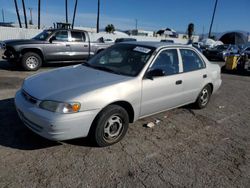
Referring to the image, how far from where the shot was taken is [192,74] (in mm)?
4516

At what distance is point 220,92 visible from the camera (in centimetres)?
727

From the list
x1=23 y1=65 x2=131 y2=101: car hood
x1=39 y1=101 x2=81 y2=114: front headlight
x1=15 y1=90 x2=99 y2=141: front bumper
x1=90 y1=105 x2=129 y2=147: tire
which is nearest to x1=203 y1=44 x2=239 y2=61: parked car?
x1=23 y1=65 x2=131 y2=101: car hood

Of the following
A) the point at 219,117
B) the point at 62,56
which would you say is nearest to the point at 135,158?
the point at 219,117

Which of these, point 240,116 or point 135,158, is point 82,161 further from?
point 240,116

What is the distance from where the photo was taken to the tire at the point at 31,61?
346 inches

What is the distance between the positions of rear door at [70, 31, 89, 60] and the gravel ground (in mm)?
5948

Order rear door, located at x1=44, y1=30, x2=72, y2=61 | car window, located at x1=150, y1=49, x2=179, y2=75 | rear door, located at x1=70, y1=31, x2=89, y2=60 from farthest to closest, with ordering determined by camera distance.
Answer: rear door, located at x1=70, y1=31, x2=89, y2=60 < rear door, located at x1=44, y1=30, x2=72, y2=61 < car window, located at x1=150, y1=49, x2=179, y2=75

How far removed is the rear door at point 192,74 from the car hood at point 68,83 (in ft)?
5.02

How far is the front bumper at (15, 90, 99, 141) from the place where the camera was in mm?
2777

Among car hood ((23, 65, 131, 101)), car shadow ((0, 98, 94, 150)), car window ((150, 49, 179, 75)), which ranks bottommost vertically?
car shadow ((0, 98, 94, 150))

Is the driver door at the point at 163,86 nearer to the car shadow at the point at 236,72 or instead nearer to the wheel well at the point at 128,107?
the wheel well at the point at 128,107

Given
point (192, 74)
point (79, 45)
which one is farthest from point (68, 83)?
point (79, 45)

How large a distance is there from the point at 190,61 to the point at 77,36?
687 cm

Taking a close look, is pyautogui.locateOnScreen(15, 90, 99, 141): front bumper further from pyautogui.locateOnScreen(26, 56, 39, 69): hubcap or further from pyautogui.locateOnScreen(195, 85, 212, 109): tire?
pyautogui.locateOnScreen(26, 56, 39, 69): hubcap
